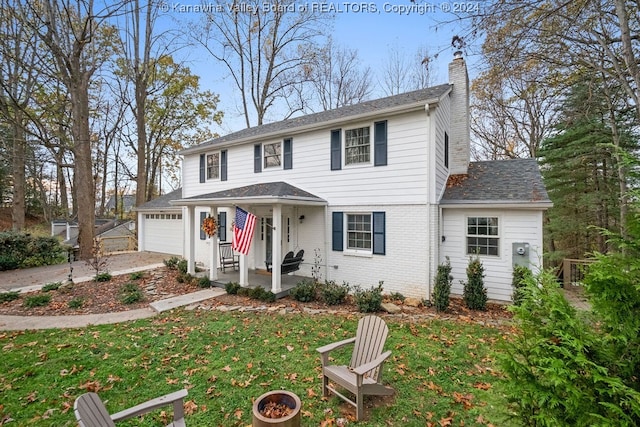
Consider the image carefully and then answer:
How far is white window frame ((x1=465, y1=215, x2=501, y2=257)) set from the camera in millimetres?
8586

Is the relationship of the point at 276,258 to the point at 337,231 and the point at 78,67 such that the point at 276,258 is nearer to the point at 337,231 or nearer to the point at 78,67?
the point at 337,231

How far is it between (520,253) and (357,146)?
5670 millimetres

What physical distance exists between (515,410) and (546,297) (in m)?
0.91

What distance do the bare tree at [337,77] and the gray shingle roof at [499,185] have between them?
43.5 ft

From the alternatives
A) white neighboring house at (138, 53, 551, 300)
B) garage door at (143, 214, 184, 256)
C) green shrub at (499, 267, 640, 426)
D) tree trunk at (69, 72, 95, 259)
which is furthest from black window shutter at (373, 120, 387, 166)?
tree trunk at (69, 72, 95, 259)

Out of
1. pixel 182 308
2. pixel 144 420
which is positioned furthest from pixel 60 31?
pixel 144 420

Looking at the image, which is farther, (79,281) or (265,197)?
(79,281)

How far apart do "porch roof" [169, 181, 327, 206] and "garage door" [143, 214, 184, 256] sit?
6470 mm

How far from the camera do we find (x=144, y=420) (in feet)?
11.1

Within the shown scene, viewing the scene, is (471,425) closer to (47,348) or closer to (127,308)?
(47,348)

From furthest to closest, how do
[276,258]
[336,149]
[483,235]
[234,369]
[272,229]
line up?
[272,229] < [336,149] < [483,235] < [276,258] < [234,369]

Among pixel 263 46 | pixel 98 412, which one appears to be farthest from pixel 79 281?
pixel 263 46

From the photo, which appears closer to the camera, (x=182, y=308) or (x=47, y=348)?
(x=47, y=348)

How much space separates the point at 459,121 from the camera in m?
10.9
